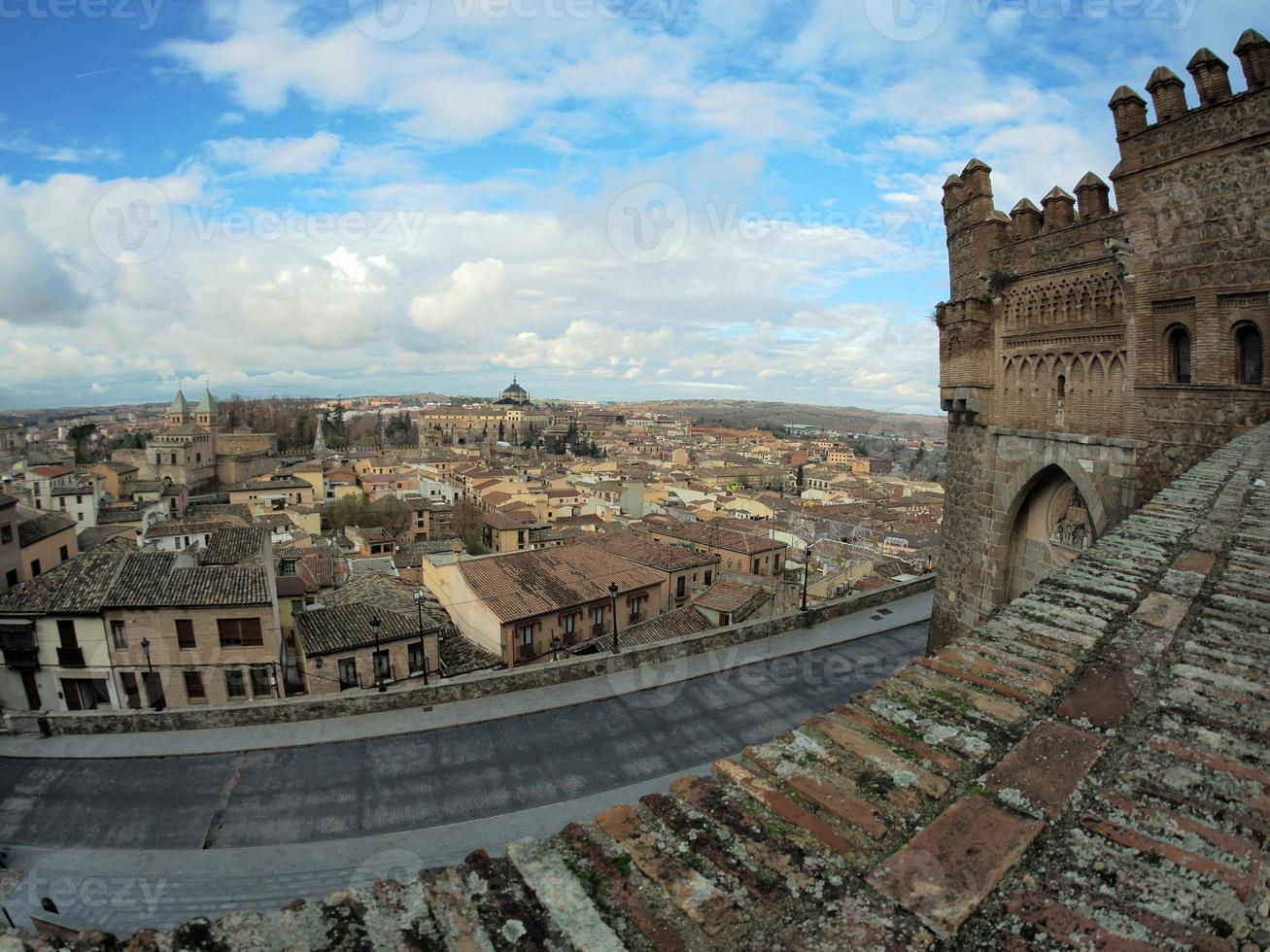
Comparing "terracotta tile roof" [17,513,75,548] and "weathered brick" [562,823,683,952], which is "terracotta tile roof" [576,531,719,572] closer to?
"terracotta tile roof" [17,513,75,548]

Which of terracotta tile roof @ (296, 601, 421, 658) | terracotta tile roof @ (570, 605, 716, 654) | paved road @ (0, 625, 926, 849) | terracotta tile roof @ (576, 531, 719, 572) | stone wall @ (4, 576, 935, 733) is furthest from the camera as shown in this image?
terracotta tile roof @ (576, 531, 719, 572)

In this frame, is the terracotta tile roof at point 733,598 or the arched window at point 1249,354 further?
the terracotta tile roof at point 733,598

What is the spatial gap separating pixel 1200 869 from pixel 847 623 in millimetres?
12930

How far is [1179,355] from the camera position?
25.1ft

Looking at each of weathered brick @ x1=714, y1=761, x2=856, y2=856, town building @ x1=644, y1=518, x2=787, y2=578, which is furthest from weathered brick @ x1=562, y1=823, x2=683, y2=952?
town building @ x1=644, y1=518, x2=787, y2=578

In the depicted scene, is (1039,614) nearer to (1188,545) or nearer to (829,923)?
(1188,545)

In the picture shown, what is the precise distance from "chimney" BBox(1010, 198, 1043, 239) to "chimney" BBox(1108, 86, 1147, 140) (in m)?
1.38

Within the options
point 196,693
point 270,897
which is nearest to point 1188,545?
point 270,897

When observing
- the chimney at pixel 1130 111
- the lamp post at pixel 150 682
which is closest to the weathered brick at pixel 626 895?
the chimney at pixel 1130 111

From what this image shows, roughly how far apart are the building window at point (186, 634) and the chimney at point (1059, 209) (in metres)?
17.3

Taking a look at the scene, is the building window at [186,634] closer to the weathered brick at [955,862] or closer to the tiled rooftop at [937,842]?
the tiled rooftop at [937,842]

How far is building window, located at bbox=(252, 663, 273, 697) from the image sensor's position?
15.9 m

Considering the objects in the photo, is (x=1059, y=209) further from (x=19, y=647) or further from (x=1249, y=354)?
(x=19, y=647)

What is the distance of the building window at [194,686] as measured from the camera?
51.9ft
